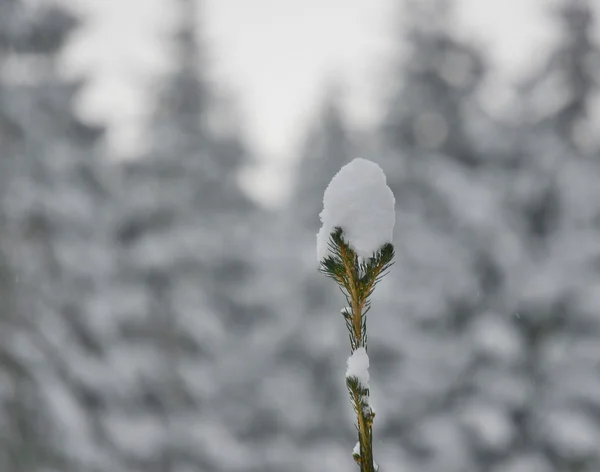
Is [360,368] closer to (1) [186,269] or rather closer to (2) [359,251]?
→ (2) [359,251]

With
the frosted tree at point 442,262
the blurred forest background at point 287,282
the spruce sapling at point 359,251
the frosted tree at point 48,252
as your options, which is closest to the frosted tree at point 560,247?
the blurred forest background at point 287,282

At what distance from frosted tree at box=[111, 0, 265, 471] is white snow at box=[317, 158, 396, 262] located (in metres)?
10.5

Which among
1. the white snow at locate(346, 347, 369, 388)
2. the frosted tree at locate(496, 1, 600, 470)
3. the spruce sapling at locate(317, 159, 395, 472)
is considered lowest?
the white snow at locate(346, 347, 369, 388)

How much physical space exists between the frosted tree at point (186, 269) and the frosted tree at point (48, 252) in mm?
796

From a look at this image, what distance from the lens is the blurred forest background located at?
10.3 m

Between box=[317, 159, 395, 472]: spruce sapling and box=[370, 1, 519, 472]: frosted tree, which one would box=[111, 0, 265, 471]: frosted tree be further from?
box=[317, 159, 395, 472]: spruce sapling

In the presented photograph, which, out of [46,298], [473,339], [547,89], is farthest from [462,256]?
[46,298]

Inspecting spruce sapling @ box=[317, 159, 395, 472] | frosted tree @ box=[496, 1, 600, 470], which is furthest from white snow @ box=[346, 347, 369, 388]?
frosted tree @ box=[496, 1, 600, 470]

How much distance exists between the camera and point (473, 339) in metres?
10.5

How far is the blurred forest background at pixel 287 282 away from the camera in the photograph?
1033cm

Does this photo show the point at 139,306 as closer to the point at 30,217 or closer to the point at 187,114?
the point at 30,217

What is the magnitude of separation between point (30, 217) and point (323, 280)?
5.42 meters

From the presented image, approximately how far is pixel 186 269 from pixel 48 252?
8.99ft

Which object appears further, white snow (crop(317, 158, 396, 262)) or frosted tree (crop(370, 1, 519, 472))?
frosted tree (crop(370, 1, 519, 472))
